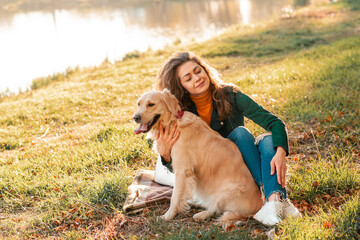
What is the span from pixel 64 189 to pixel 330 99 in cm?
445

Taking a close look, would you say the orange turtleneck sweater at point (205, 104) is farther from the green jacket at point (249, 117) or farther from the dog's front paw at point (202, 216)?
the dog's front paw at point (202, 216)

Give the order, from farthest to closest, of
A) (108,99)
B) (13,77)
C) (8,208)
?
1. (13,77)
2. (108,99)
3. (8,208)

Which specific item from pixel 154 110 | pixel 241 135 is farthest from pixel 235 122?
pixel 154 110

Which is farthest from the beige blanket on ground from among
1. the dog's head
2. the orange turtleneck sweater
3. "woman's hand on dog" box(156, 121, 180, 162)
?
the orange turtleneck sweater

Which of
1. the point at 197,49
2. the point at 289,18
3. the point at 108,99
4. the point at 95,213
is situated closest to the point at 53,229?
the point at 95,213

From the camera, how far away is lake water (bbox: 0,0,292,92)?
14645mm

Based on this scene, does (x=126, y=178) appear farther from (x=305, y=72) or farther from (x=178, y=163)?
(x=305, y=72)

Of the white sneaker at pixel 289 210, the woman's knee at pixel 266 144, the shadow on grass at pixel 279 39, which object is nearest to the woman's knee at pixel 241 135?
the woman's knee at pixel 266 144

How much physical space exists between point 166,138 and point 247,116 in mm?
936

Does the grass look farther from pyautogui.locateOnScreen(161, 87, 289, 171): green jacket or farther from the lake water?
the lake water

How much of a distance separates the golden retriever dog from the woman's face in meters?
0.46

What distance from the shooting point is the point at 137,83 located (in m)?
9.73

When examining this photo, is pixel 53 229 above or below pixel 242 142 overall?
below

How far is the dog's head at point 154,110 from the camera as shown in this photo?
324 centimetres
